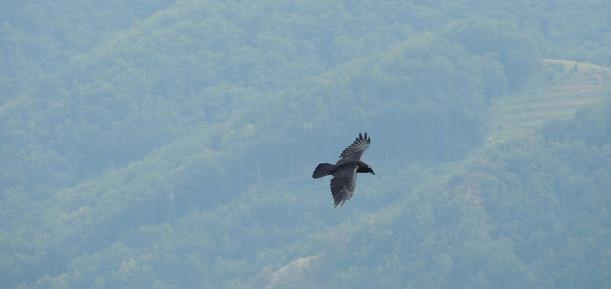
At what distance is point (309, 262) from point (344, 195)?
5169 inches

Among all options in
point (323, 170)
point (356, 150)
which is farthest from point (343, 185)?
point (356, 150)

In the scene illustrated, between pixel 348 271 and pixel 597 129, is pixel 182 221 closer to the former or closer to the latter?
pixel 348 271

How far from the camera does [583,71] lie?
7820 inches

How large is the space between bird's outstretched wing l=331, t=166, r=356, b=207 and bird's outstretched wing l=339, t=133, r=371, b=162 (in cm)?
142

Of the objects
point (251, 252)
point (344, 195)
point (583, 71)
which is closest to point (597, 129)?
point (583, 71)

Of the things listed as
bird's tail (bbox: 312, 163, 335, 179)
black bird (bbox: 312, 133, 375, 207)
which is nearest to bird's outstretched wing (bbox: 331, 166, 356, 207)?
black bird (bbox: 312, 133, 375, 207)

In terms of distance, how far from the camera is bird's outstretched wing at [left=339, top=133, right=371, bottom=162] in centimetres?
4241

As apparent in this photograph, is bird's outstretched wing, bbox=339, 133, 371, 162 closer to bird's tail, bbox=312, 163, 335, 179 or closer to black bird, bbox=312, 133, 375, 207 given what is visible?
black bird, bbox=312, 133, 375, 207

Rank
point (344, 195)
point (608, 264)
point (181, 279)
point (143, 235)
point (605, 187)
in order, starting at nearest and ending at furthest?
point (344, 195) < point (608, 264) < point (605, 187) < point (181, 279) < point (143, 235)

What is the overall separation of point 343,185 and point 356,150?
4.36 metres

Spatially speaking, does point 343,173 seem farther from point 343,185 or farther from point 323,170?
point 343,185

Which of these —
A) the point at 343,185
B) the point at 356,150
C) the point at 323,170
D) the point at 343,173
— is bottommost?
the point at 343,185

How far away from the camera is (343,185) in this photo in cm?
3919

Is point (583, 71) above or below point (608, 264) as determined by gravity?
above
